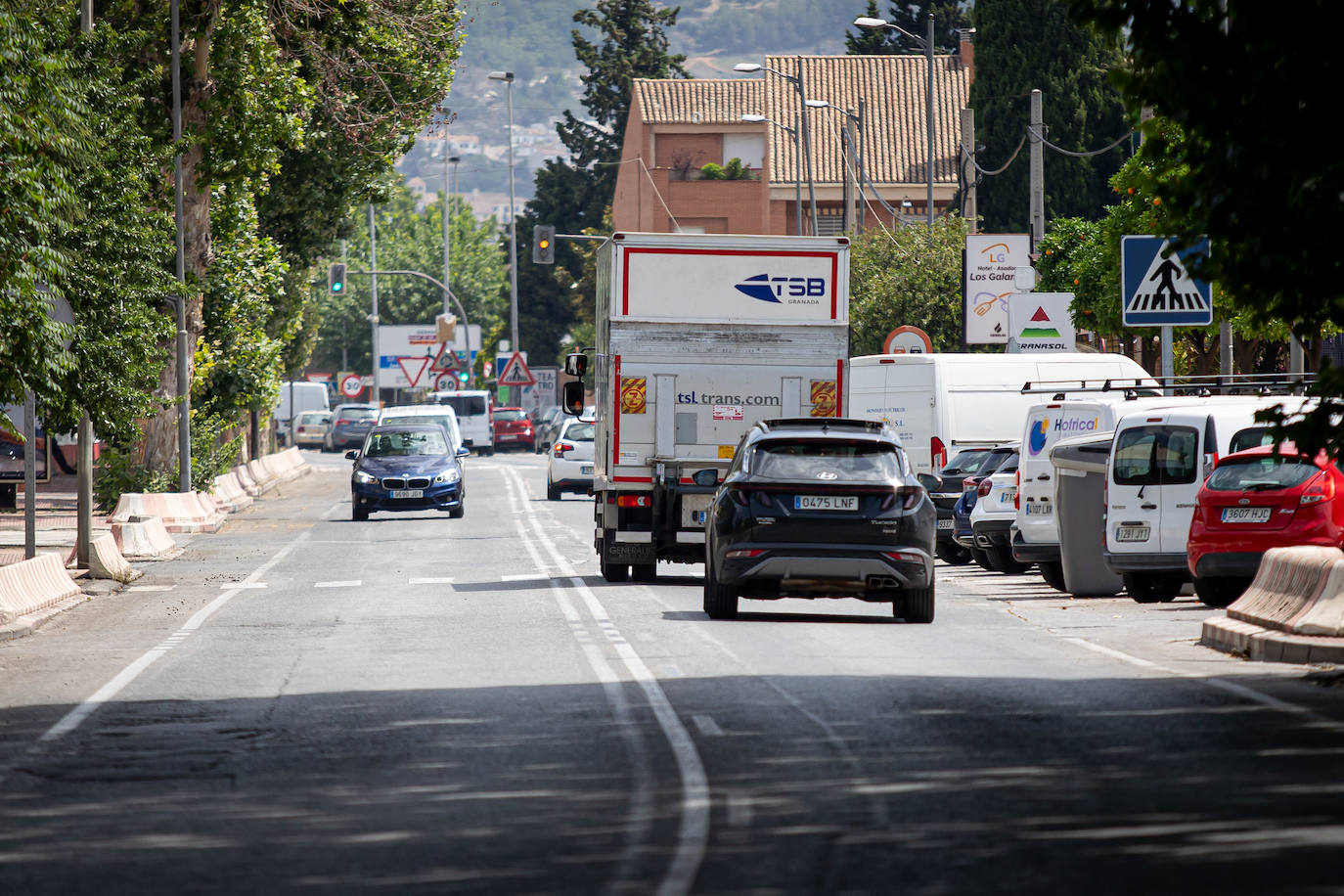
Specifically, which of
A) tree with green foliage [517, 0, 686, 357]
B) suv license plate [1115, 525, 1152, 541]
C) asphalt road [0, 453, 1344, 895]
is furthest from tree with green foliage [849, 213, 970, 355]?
tree with green foliage [517, 0, 686, 357]

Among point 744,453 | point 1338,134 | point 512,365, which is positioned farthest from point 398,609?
point 512,365

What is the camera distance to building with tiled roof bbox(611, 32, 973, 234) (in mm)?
76875

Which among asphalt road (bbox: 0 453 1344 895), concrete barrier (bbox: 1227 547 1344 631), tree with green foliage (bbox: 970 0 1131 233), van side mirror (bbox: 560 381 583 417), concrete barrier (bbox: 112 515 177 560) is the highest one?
tree with green foliage (bbox: 970 0 1131 233)

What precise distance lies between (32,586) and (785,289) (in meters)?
8.44

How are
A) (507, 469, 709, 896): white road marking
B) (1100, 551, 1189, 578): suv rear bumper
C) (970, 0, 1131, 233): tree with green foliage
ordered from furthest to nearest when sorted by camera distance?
(970, 0, 1131, 233): tree with green foliage → (1100, 551, 1189, 578): suv rear bumper → (507, 469, 709, 896): white road marking

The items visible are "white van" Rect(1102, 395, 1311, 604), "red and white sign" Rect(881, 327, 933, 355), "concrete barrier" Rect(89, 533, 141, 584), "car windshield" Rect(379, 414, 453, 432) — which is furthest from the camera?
"car windshield" Rect(379, 414, 453, 432)

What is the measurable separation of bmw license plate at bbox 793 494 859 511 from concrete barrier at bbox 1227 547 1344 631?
3.23 meters

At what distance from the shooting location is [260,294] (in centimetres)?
4125

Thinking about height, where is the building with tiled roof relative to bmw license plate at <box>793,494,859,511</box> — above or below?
above

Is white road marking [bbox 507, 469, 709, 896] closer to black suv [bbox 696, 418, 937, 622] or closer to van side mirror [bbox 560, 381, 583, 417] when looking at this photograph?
black suv [bbox 696, 418, 937, 622]

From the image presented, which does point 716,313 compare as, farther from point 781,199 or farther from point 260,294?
point 781,199

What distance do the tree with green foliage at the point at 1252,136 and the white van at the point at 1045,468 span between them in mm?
10642

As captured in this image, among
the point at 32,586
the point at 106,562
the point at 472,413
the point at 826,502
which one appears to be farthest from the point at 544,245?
the point at 826,502

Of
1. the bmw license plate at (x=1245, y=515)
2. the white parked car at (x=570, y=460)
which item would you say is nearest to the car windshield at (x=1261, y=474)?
the bmw license plate at (x=1245, y=515)
